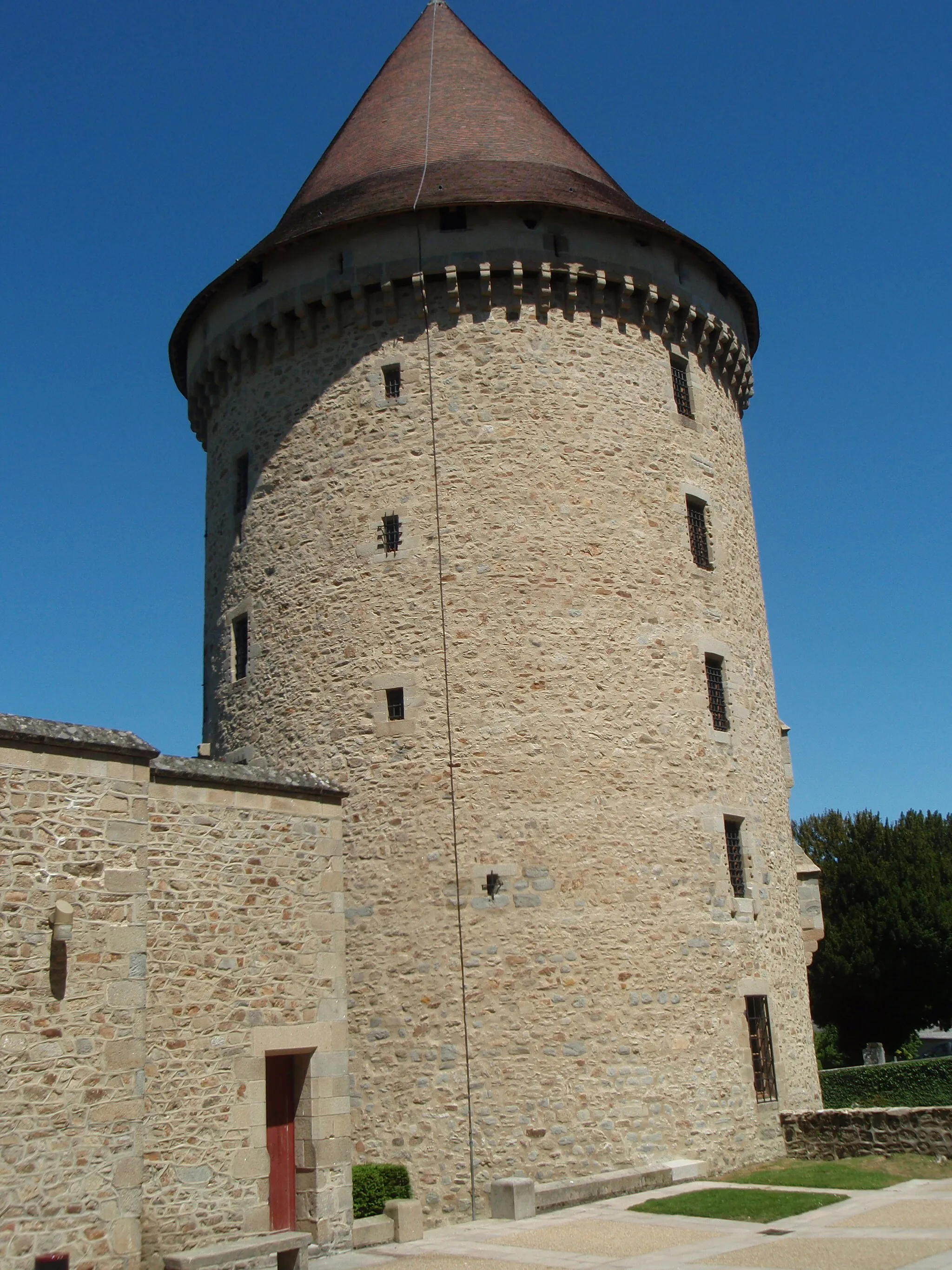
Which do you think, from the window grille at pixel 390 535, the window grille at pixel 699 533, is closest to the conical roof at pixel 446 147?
the window grille at pixel 699 533

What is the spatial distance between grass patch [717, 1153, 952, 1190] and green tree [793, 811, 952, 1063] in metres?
19.7

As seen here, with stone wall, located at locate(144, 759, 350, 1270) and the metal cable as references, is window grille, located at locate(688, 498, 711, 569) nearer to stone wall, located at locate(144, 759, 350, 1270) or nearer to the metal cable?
the metal cable

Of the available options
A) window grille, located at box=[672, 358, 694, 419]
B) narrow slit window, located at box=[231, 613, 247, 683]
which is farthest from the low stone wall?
window grille, located at box=[672, 358, 694, 419]

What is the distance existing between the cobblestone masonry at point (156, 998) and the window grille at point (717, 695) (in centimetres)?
592

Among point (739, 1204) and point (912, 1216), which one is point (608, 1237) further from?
point (912, 1216)

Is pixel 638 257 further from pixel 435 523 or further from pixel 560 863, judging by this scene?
pixel 560 863

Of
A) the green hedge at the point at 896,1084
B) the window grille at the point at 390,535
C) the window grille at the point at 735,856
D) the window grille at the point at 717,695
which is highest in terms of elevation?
the window grille at the point at 390,535

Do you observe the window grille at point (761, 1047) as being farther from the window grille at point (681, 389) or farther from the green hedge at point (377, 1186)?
the window grille at point (681, 389)

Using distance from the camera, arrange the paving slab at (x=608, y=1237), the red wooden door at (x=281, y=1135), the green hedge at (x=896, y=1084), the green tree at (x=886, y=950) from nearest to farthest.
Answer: the paving slab at (x=608, y=1237)
the red wooden door at (x=281, y=1135)
the green hedge at (x=896, y=1084)
the green tree at (x=886, y=950)

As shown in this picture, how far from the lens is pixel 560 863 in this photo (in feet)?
46.6

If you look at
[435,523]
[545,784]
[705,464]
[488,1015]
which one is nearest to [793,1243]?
[488,1015]

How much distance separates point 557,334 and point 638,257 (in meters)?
1.87

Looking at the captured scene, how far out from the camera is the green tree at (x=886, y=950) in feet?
107

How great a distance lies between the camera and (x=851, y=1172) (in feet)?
44.5
